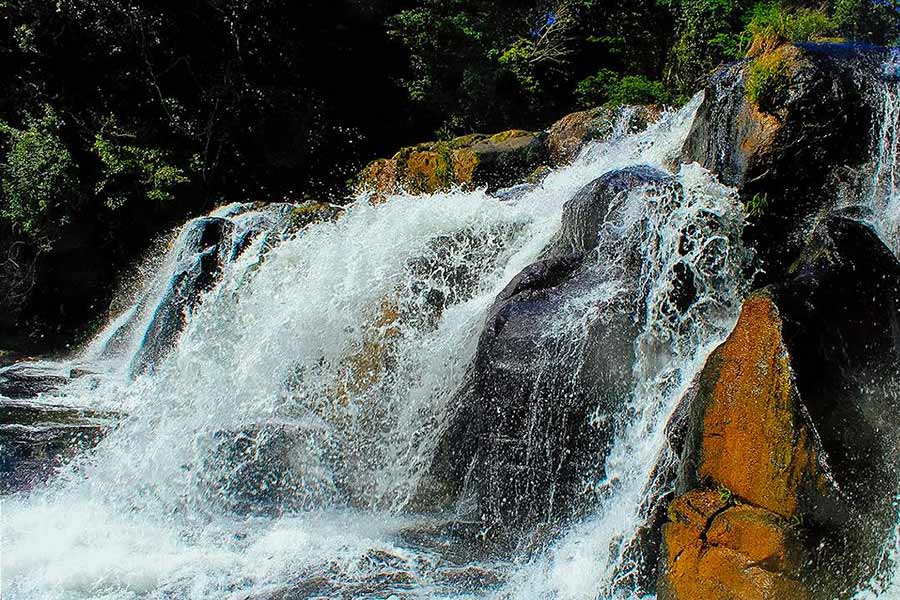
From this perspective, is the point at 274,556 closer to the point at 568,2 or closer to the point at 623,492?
the point at 623,492

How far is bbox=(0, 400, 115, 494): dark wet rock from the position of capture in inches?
236

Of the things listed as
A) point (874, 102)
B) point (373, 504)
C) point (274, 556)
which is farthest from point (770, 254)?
point (274, 556)

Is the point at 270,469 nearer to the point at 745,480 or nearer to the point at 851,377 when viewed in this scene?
the point at 745,480

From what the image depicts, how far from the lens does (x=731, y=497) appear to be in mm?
3617

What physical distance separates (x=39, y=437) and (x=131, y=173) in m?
5.80

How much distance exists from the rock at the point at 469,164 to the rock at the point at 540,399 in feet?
14.0

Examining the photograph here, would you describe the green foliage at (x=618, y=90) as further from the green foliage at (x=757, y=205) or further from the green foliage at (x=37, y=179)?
the green foliage at (x=37, y=179)

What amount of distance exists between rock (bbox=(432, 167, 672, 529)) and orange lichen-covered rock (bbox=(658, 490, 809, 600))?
4.65ft

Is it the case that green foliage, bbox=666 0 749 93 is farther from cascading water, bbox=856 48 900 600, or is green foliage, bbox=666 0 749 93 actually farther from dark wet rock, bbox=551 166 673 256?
dark wet rock, bbox=551 166 673 256

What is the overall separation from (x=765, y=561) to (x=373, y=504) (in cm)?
307

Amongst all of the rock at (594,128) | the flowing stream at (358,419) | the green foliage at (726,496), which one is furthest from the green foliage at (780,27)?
the green foliage at (726,496)

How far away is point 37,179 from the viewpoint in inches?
414

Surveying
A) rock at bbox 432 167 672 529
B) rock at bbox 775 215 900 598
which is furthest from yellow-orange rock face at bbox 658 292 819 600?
rock at bbox 432 167 672 529

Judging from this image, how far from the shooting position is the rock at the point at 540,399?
5234mm
